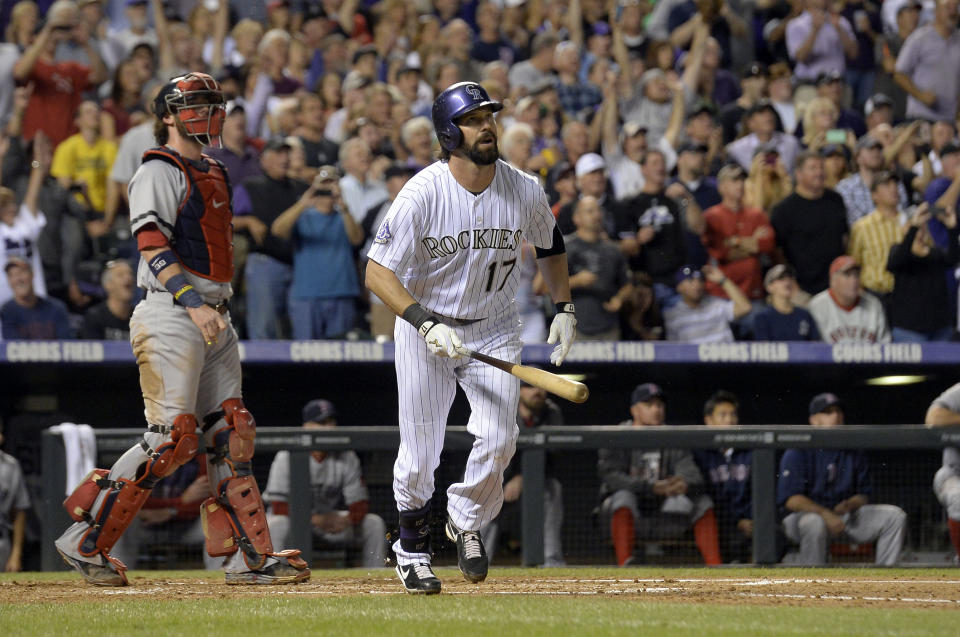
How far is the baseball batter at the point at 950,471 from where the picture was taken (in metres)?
7.21

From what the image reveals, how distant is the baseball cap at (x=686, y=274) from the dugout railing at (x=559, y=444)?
6.54ft

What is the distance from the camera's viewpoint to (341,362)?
27.7 ft

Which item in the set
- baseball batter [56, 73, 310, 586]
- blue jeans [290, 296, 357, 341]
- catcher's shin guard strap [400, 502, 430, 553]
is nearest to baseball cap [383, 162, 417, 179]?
blue jeans [290, 296, 357, 341]

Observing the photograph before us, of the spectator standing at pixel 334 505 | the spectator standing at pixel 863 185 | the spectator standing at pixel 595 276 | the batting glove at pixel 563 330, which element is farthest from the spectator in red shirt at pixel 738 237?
the batting glove at pixel 563 330

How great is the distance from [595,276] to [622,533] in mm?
2104

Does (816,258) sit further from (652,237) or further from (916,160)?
(916,160)

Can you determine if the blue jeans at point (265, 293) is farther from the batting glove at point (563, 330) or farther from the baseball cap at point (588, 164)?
the batting glove at point (563, 330)

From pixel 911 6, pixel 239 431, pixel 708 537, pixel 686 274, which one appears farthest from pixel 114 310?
pixel 911 6

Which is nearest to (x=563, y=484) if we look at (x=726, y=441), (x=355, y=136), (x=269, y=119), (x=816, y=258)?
(x=726, y=441)

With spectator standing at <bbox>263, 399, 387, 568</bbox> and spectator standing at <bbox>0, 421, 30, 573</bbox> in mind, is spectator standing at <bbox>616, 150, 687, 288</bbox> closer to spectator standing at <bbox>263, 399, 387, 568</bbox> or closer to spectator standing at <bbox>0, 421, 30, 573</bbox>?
spectator standing at <bbox>263, 399, 387, 568</bbox>

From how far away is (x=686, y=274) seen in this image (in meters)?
9.37

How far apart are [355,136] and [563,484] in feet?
12.7

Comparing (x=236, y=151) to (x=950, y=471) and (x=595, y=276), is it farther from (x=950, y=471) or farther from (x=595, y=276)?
(x=950, y=471)

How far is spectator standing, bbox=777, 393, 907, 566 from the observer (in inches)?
289
